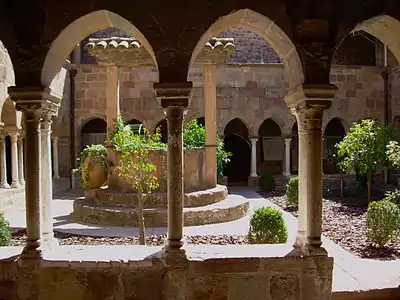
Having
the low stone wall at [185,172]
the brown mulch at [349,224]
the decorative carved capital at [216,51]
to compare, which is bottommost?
the brown mulch at [349,224]

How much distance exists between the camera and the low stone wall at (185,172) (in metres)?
8.41

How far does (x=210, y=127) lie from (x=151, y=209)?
2641 mm

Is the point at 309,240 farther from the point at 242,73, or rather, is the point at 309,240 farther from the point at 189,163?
the point at 242,73

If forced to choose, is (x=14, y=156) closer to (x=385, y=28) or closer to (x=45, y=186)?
(x=45, y=186)

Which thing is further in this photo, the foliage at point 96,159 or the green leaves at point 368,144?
the green leaves at point 368,144

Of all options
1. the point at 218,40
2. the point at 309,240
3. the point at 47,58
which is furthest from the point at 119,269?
the point at 218,40

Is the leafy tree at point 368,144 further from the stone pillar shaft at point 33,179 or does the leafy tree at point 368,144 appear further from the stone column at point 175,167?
the stone pillar shaft at point 33,179

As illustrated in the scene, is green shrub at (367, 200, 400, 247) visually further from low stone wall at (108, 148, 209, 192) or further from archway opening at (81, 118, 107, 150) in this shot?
archway opening at (81, 118, 107, 150)

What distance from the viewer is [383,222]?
623 cm

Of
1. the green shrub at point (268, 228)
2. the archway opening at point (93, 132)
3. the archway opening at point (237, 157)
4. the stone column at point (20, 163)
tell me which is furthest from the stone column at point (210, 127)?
the archway opening at point (237, 157)

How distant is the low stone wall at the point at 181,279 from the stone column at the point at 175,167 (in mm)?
270

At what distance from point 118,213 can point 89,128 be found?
9182mm

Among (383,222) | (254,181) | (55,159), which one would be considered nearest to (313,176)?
(383,222)

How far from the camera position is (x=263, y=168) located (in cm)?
1736
